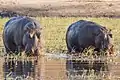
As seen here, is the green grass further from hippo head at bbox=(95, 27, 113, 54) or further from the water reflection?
the water reflection

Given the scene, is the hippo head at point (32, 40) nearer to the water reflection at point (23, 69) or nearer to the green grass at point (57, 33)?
the water reflection at point (23, 69)

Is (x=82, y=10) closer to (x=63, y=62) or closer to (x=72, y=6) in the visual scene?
(x=72, y=6)

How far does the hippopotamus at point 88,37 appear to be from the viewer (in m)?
15.5

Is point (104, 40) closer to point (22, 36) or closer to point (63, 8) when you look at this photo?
point (22, 36)

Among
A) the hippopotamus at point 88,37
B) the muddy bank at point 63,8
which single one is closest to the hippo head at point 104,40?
the hippopotamus at point 88,37

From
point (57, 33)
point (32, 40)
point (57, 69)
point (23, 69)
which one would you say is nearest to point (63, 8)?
point (57, 33)

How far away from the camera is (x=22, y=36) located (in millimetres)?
15438

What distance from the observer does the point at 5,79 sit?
462 inches

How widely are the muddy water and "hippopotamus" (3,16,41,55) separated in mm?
347

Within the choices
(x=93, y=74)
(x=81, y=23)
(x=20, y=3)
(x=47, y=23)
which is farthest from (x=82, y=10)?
(x=93, y=74)

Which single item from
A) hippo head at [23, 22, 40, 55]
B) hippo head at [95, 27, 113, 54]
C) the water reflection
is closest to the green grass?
hippo head at [95, 27, 113, 54]

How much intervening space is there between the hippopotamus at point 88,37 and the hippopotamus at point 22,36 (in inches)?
48.3

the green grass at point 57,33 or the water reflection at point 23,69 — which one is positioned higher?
the water reflection at point 23,69

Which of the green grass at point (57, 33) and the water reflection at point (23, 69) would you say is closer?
the water reflection at point (23, 69)
